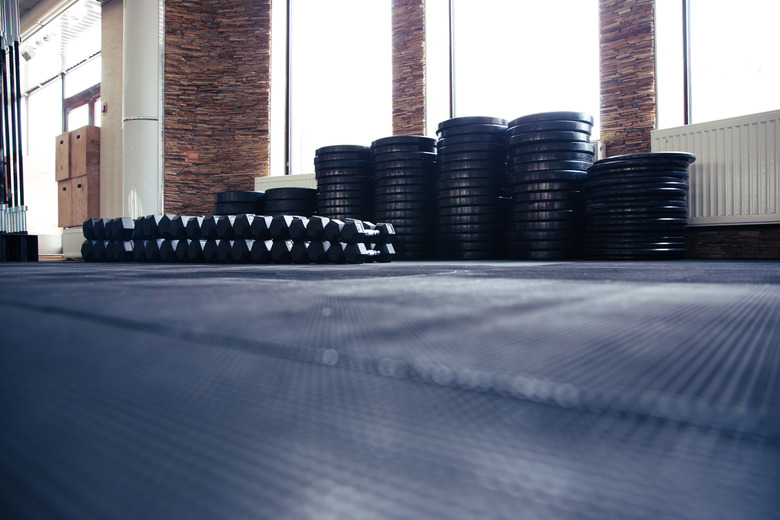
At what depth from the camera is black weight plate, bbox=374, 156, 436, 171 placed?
5195 mm

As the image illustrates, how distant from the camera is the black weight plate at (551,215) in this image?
464 cm

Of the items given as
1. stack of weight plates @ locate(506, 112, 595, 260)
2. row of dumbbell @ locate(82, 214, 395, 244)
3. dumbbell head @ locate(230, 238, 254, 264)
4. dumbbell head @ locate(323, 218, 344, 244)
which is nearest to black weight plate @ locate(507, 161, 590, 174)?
stack of weight plates @ locate(506, 112, 595, 260)

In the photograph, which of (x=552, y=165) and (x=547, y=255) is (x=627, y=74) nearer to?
(x=552, y=165)

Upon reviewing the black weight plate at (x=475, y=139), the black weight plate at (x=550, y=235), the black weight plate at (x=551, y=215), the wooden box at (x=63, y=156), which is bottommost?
the black weight plate at (x=550, y=235)

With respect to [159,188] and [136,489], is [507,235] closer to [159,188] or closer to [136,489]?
[136,489]

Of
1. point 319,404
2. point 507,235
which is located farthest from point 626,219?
point 319,404

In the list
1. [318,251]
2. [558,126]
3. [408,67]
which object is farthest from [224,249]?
[408,67]

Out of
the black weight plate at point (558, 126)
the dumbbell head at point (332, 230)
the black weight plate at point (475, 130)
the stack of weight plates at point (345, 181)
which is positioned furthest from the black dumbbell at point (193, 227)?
the black weight plate at point (558, 126)

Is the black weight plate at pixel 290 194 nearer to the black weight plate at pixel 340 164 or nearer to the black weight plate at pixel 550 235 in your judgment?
the black weight plate at pixel 340 164

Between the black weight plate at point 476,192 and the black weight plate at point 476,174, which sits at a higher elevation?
the black weight plate at point 476,174

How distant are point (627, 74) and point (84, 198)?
347 inches

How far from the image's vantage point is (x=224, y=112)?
7875mm

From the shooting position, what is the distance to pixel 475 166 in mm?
4887

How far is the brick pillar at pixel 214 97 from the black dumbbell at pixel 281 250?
417cm
